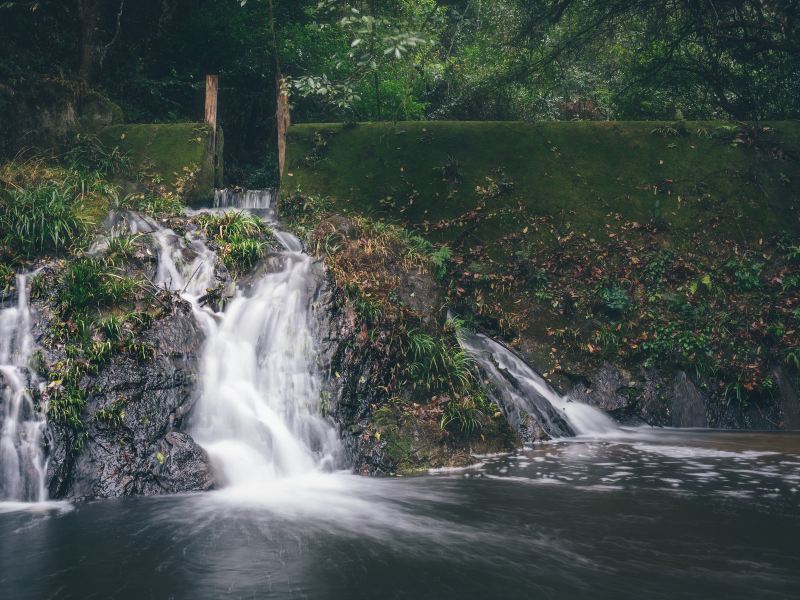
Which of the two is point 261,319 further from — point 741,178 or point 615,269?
point 741,178

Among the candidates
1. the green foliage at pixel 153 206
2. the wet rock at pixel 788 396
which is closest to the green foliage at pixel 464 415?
the wet rock at pixel 788 396

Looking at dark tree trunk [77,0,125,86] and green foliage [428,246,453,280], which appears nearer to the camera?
green foliage [428,246,453,280]

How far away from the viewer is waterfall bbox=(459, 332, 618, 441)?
915cm

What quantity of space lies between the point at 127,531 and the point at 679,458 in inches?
222

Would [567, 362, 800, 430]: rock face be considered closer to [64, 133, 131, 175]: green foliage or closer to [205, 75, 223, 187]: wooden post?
[205, 75, 223, 187]: wooden post

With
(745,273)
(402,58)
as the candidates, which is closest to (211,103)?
(402,58)

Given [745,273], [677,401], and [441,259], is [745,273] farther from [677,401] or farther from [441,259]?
[441,259]

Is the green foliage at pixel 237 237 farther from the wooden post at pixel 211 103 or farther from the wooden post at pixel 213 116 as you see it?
the wooden post at pixel 211 103

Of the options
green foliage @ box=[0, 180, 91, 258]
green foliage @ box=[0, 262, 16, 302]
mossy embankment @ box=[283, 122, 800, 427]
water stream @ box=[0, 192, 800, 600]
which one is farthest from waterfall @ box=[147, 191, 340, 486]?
mossy embankment @ box=[283, 122, 800, 427]

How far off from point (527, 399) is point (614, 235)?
373cm

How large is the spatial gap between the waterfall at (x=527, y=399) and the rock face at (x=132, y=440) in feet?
13.4

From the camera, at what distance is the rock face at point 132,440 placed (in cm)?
617

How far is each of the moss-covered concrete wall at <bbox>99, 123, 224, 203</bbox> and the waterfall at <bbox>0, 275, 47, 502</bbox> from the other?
5660 mm

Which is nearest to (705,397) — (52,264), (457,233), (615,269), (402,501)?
(615,269)
